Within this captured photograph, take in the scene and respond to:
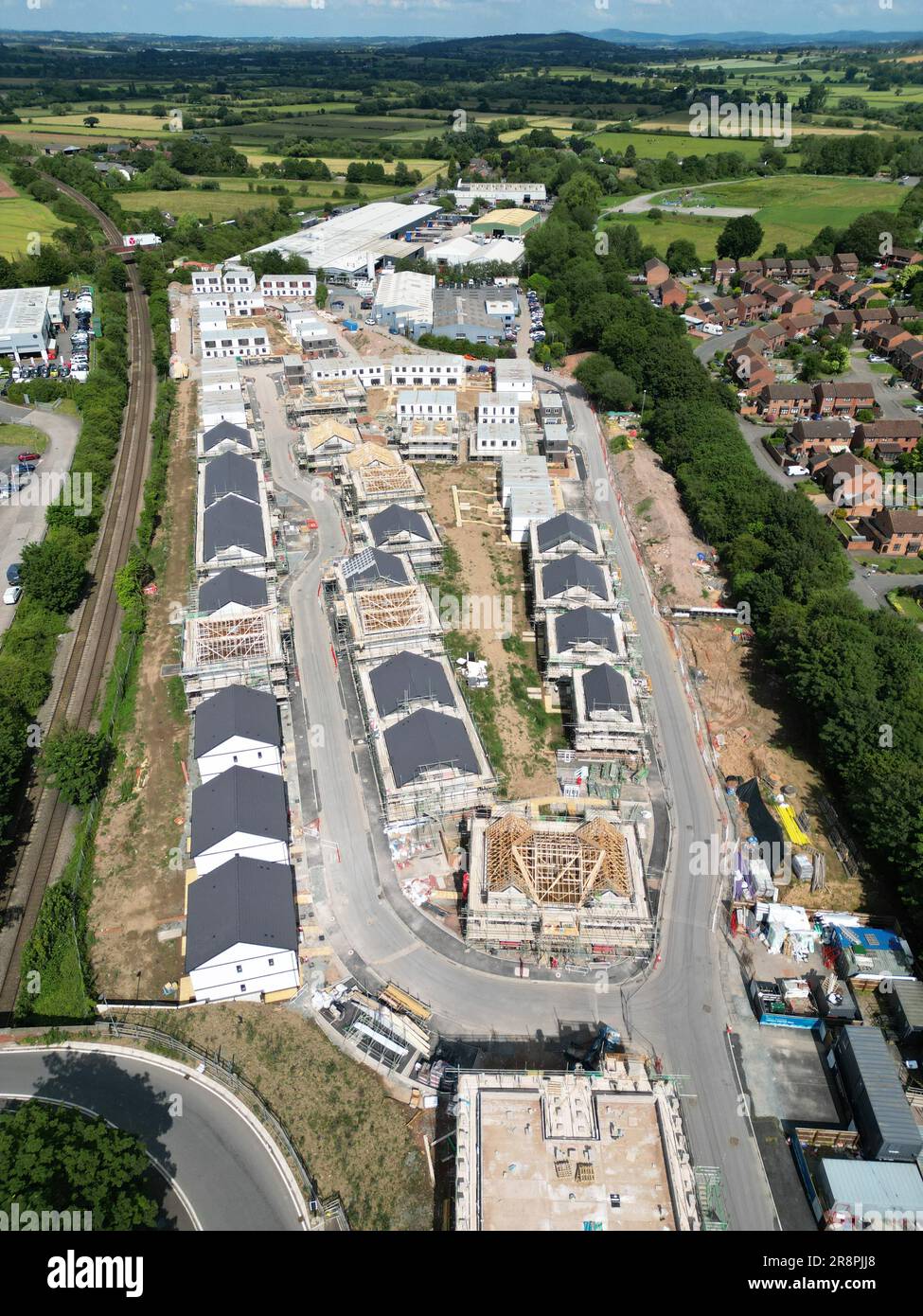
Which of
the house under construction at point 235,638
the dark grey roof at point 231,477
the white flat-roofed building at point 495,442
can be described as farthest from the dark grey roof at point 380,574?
the white flat-roofed building at point 495,442

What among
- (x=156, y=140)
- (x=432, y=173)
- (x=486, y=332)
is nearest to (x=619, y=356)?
(x=486, y=332)

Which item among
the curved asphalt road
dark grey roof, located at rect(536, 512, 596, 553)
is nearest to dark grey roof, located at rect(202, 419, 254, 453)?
dark grey roof, located at rect(536, 512, 596, 553)

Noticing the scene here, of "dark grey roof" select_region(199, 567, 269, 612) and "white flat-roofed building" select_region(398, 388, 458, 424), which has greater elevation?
"white flat-roofed building" select_region(398, 388, 458, 424)

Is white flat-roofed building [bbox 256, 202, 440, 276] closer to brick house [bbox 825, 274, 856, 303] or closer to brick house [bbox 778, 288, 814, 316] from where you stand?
brick house [bbox 778, 288, 814, 316]

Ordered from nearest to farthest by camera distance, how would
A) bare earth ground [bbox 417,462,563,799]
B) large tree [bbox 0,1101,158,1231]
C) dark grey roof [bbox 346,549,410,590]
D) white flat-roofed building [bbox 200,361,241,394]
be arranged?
large tree [bbox 0,1101,158,1231] → bare earth ground [bbox 417,462,563,799] → dark grey roof [bbox 346,549,410,590] → white flat-roofed building [bbox 200,361,241,394]

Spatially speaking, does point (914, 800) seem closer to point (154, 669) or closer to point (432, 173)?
point (154, 669)

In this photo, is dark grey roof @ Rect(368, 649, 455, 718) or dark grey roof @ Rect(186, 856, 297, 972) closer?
dark grey roof @ Rect(186, 856, 297, 972)

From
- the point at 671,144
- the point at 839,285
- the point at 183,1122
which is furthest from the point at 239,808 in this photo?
the point at 671,144

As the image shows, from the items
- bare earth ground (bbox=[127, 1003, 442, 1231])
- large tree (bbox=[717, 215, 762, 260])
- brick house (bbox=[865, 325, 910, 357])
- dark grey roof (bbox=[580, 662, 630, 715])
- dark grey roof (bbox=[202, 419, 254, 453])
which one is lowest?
bare earth ground (bbox=[127, 1003, 442, 1231])
